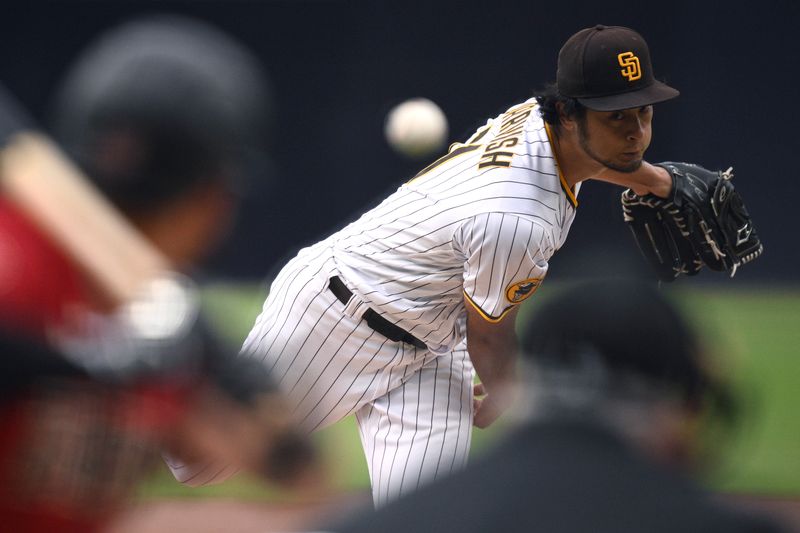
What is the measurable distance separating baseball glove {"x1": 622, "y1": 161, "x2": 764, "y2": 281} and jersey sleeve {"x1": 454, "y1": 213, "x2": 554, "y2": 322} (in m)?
0.70

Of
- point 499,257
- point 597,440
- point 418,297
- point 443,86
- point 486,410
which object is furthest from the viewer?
point 443,86

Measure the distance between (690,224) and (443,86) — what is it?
280 inches

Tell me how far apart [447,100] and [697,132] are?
2.29 metres

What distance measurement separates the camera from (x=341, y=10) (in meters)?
10.9

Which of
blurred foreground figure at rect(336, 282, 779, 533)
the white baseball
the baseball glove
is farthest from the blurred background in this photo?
blurred foreground figure at rect(336, 282, 779, 533)

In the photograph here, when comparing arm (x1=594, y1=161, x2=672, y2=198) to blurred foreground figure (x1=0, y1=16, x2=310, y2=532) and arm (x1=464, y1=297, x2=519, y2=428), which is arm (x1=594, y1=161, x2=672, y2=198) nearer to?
arm (x1=464, y1=297, x2=519, y2=428)

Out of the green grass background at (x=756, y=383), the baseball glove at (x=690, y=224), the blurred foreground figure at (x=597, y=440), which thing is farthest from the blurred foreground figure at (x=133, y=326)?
the baseball glove at (x=690, y=224)

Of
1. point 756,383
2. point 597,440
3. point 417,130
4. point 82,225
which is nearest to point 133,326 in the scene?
point 82,225

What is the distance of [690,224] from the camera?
4.09 m

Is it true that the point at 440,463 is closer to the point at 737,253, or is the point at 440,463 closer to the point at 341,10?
the point at 737,253

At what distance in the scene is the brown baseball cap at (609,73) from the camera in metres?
3.47

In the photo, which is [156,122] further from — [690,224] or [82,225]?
[690,224]

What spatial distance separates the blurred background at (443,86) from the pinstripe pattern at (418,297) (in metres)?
6.47

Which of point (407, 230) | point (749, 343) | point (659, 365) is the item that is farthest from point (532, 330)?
point (749, 343)
